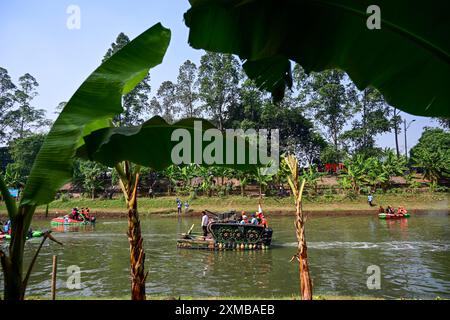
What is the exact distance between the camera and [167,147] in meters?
3.79

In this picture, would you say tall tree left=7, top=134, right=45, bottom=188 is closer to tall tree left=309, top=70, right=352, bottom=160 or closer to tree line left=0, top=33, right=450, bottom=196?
tree line left=0, top=33, right=450, bottom=196

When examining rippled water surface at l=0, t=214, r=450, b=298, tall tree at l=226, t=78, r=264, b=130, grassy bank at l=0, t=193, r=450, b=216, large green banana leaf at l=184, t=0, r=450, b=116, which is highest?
tall tree at l=226, t=78, r=264, b=130

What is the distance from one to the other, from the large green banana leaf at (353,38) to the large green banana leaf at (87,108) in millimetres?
763

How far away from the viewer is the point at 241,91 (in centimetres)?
4638

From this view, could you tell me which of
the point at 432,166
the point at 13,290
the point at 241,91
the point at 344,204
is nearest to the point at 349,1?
the point at 13,290

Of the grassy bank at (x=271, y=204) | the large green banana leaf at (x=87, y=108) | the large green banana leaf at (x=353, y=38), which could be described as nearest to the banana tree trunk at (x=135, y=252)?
the large green banana leaf at (x=87, y=108)

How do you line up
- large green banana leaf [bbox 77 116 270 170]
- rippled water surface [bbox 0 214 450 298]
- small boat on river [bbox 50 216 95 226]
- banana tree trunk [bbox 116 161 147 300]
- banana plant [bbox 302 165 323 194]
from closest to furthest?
large green banana leaf [bbox 77 116 270 170] < banana tree trunk [bbox 116 161 147 300] < rippled water surface [bbox 0 214 450 298] < small boat on river [bbox 50 216 95 226] < banana plant [bbox 302 165 323 194]

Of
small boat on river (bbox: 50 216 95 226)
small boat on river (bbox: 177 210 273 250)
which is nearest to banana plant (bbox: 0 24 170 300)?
small boat on river (bbox: 177 210 273 250)

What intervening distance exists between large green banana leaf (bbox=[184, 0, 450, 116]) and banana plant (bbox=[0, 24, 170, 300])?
86 centimetres

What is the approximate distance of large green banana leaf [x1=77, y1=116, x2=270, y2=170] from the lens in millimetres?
3387

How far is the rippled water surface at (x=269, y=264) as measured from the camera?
9.71 meters

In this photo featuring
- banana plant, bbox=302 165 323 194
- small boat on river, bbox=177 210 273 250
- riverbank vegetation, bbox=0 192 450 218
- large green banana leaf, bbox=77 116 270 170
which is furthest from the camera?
banana plant, bbox=302 165 323 194
